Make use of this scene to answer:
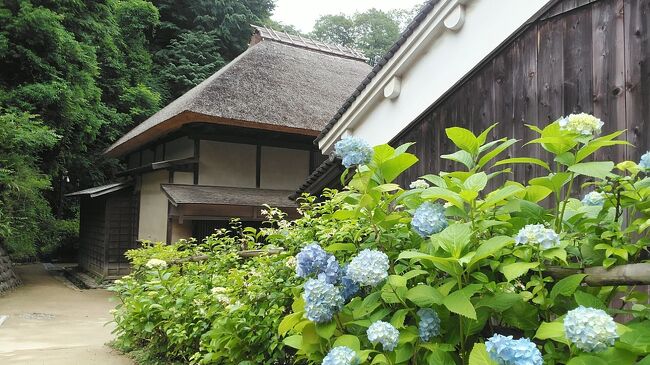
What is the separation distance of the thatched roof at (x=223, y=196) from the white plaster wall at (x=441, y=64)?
16.4 feet

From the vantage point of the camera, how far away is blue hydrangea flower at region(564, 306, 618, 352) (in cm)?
99

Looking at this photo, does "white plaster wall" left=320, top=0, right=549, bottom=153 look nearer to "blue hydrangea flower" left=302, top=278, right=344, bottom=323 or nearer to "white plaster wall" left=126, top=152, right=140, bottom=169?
"blue hydrangea flower" left=302, top=278, right=344, bottom=323

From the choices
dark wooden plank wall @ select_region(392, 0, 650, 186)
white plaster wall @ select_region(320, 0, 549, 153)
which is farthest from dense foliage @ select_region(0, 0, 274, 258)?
dark wooden plank wall @ select_region(392, 0, 650, 186)

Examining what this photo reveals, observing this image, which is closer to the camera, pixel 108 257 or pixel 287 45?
pixel 108 257

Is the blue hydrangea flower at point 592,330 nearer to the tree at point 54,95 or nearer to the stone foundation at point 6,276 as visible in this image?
the tree at point 54,95

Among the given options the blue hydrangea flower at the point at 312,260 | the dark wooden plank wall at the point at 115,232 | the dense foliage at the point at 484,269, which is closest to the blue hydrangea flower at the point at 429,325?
the dense foliage at the point at 484,269

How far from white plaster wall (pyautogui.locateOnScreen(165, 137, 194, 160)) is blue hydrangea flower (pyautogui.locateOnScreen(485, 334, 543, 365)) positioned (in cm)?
1096

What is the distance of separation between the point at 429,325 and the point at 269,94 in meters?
10.8

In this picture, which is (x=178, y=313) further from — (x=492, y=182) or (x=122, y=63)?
(x=122, y=63)

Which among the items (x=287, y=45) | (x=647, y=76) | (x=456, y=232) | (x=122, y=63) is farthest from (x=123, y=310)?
(x=122, y=63)

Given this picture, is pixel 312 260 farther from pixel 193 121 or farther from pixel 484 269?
pixel 193 121

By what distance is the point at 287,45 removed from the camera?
1526 centimetres

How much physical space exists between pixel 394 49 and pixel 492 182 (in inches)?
80.1

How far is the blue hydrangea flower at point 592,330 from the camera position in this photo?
0.99 metres
